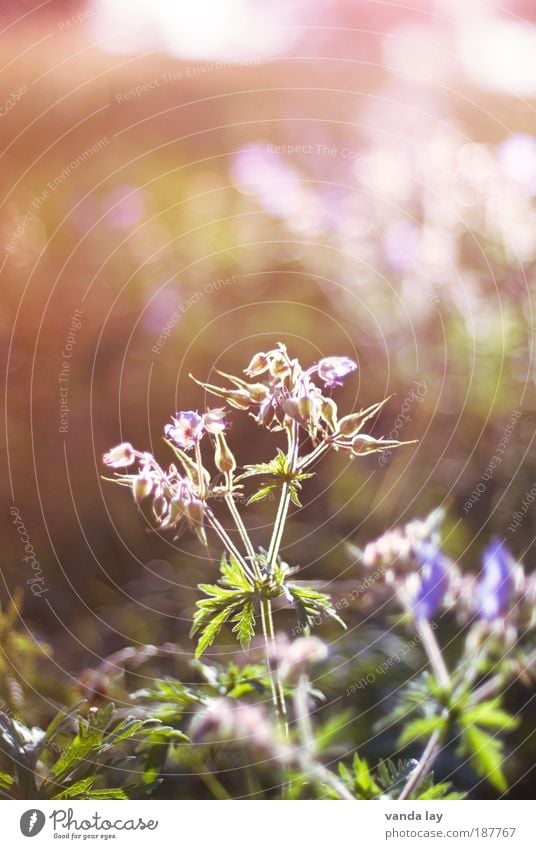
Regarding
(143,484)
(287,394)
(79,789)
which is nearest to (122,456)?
(143,484)

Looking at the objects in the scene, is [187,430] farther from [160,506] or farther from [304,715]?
[304,715]

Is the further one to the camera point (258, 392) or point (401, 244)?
point (401, 244)

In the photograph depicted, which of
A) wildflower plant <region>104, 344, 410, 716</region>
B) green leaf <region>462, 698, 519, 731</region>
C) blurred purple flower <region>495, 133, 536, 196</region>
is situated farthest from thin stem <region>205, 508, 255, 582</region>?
blurred purple flower <region>495, 133, 536, 196</region>

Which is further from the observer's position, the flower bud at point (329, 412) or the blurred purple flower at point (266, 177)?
the blurred purple flower at point (266, 177)

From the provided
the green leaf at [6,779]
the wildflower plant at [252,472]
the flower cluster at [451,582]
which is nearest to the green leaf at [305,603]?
the wildflower plant at [252,472]

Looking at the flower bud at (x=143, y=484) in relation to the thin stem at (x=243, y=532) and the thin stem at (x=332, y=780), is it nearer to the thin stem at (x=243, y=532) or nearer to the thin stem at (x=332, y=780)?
the thin stem at (x=243, y=532)
